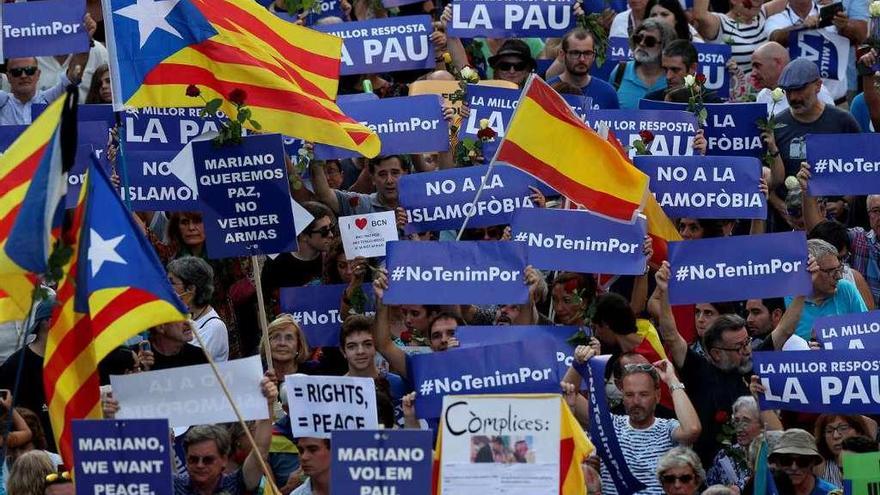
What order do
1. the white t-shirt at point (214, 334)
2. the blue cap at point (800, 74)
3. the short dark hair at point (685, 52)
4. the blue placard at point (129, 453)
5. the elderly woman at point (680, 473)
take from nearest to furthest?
the blue placard at point (129, 453) < the elderly woman at point (680, 473) < the white t-shirt at point (214, 334) < the blue cap at point (800, 74) < the short dark hair at point (685, 52)

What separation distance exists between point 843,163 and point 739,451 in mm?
3330

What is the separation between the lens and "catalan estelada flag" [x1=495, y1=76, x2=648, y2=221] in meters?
14.5

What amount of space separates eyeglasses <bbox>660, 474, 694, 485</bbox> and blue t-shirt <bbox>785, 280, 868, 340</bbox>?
118 inches

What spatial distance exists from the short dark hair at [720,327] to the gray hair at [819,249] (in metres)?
1.02

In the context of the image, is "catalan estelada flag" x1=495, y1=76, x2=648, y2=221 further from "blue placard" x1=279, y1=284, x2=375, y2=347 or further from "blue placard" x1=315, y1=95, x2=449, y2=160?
"blue placard" x1=315, y1=95, x2=449, y2=160

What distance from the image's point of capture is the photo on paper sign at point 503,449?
11.2 meters

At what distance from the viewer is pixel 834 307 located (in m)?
14.8

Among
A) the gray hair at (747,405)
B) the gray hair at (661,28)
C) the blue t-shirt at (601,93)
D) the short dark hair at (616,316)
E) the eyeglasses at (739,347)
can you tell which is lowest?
the gray hair at (747,405)

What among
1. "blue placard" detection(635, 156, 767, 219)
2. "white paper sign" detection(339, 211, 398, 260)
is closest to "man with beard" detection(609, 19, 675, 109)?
"blue placard" detection(635, 156, 767, 219)

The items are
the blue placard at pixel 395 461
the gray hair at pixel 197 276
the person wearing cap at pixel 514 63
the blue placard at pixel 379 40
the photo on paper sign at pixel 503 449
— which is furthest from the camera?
the blue placard at pixel 379 40

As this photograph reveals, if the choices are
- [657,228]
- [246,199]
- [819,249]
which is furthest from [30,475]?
[819,249]

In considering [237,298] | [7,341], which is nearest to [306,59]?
[237,298]

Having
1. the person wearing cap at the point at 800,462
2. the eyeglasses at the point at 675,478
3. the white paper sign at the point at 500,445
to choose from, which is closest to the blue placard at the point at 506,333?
the person wearing cap at the point at 800,462

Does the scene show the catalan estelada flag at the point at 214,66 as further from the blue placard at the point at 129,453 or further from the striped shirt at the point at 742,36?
the striped shirt at the point at 742,36
